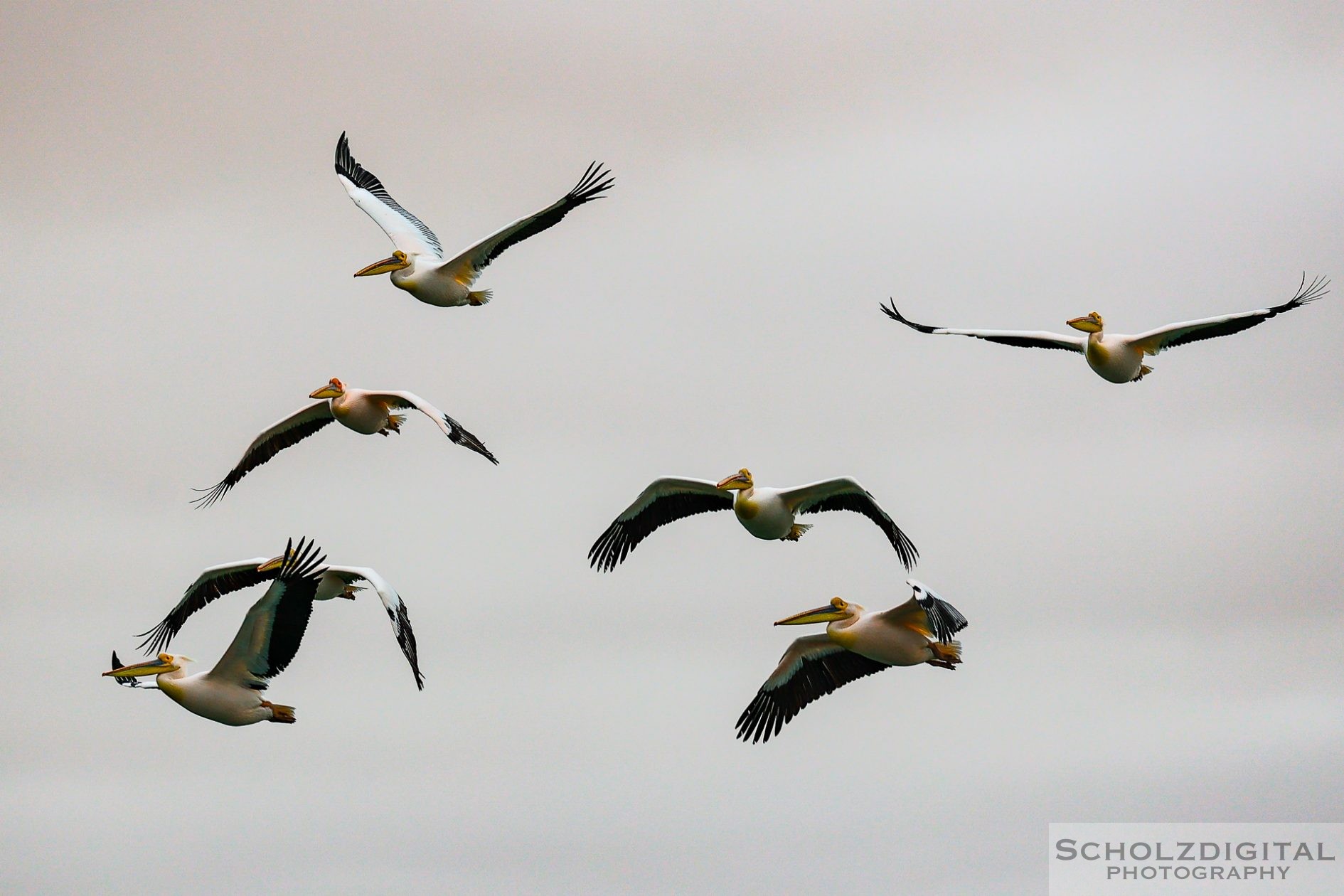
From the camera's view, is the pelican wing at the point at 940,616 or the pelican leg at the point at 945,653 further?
the pelican leg at the point at 945,653

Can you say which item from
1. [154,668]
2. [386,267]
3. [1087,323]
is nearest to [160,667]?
[154,668]

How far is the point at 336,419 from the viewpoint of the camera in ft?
76.2

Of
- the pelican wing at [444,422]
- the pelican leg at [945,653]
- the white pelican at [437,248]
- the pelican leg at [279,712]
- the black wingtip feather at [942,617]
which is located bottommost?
the pelican leg at [279,712]

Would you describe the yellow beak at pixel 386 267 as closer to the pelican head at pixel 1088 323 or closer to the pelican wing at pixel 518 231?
the pelican wing at pixel 518 231

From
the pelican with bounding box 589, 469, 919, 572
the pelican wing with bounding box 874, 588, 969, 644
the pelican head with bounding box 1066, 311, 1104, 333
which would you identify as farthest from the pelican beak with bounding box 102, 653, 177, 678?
the pelican head with bounding box 1066, 311, 1104, 333

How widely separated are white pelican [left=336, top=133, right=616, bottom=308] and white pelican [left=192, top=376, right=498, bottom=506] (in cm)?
132

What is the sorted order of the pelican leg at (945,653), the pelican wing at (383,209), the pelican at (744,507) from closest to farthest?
the pelican leg at (945,653), the pelican at (744,507), the pelican wing at (383,209)

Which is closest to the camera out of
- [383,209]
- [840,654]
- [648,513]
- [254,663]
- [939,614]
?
[939,614]

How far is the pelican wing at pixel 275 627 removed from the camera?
18438 millimetres

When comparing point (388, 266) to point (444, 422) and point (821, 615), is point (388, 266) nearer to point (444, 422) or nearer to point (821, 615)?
point (444, 422)

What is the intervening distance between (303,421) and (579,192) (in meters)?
5.07

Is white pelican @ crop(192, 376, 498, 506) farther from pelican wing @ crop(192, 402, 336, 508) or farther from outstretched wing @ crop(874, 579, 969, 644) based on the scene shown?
outstretched wing @ crop(874, 579, 969, 644)

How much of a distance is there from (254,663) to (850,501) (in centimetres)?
639

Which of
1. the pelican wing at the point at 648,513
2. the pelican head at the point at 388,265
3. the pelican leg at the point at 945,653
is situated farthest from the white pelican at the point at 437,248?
the pelican leg at the point at 945,653
